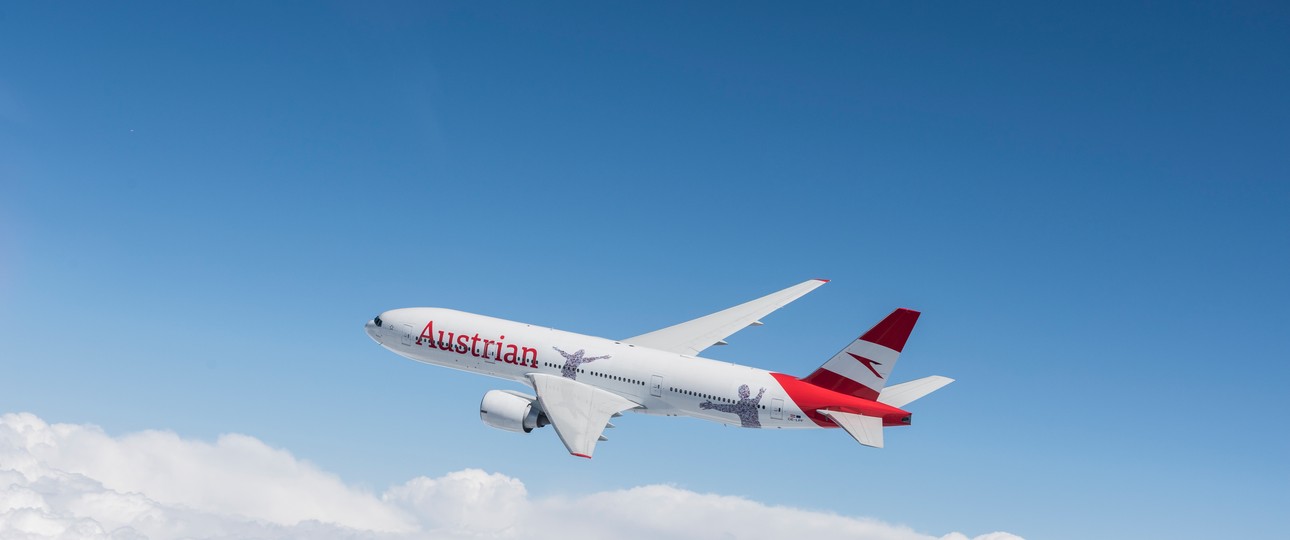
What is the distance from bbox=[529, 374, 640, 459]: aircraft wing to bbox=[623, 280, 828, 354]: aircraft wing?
817 cm

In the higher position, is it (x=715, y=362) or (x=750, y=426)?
(x=715, y=362)

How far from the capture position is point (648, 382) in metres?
48.8

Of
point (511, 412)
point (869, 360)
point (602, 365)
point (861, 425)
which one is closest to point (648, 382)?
point (602, 365)

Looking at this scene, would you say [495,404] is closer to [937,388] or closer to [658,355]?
[658,355]

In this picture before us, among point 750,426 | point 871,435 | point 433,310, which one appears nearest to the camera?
point 871,435

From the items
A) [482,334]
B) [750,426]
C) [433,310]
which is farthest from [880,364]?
[433,310]

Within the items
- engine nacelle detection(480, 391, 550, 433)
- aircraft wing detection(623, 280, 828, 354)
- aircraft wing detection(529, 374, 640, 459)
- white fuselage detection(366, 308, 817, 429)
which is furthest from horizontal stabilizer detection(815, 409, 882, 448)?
engine nacelle detection(480, 391, 550, 433)

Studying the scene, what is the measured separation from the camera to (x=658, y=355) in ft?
164

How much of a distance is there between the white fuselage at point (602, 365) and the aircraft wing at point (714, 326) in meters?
5.68

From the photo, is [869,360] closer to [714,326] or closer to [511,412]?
[714,326]

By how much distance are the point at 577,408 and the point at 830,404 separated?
14304 millimetres

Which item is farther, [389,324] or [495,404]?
[389,324]

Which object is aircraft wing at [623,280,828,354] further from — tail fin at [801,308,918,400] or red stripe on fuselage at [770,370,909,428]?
tail fin at [801,308,918,400]

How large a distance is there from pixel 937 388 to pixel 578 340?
21.6 metres
